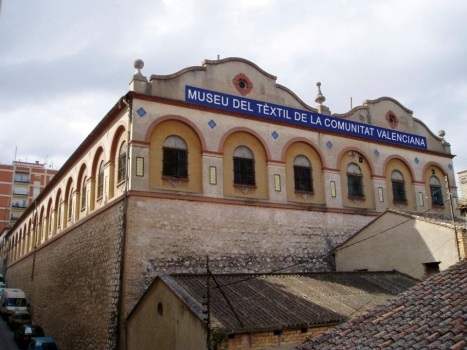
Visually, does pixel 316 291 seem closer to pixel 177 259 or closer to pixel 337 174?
pixel 177 259

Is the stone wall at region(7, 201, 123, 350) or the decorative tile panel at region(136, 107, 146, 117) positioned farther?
the decorative tile panel at region(136, 107, 146, 117)

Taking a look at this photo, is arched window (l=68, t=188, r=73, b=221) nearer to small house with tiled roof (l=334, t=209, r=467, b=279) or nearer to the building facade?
the building facade

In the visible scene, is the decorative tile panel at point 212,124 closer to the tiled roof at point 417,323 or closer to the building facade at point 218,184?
the building facade at point 218,184

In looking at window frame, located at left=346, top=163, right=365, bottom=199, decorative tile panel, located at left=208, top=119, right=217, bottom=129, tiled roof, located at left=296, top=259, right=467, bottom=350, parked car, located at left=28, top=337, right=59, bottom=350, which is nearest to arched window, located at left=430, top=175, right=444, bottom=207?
window frame, located at left=346, top=163, right=365, bottom=199

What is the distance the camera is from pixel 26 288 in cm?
3559

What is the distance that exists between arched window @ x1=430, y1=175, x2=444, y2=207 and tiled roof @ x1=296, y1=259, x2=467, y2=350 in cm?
1666

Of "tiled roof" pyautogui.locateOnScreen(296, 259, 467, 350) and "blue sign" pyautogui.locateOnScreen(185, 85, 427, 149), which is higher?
"blue sign" pyautogui.locateOnScreen(185, 85, 427, 149)

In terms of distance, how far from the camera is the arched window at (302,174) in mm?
21094

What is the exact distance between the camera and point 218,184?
1870cm

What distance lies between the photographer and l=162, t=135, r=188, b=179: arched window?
17969 millimetres

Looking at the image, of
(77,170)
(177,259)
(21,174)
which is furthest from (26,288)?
(21,174)

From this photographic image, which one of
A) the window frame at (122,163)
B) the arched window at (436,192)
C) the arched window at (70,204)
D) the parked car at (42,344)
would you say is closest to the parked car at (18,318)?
the arched window at (70,204)

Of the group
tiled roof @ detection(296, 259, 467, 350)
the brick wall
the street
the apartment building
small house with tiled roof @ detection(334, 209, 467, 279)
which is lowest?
the street

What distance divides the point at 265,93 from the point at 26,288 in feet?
84.7
